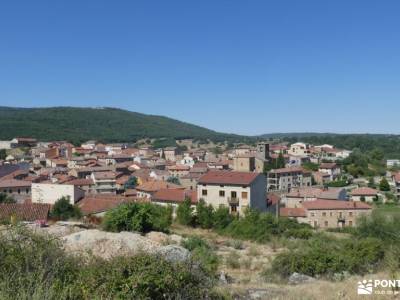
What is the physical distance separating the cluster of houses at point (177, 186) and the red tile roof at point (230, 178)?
90 millimetres

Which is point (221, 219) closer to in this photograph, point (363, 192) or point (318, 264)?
point (318, 264)

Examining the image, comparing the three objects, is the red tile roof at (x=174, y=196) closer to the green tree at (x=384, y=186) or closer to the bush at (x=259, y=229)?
the bush at (x=259, y=229)

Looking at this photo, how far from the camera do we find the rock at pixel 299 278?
11.2 m

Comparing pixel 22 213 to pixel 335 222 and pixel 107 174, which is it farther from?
pixel 107 174

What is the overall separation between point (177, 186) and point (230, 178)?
1668 cm

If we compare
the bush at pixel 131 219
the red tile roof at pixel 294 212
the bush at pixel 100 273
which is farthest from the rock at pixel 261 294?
the red tile roof at pixel 294 212

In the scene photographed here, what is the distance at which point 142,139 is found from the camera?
170875 millimetres

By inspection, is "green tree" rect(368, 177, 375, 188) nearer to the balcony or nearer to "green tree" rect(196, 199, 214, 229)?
the balcony

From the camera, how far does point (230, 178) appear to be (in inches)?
1531

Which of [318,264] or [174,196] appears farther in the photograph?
[174,196]

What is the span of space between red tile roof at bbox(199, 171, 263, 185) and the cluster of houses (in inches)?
3.5

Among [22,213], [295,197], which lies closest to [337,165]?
[295,197]

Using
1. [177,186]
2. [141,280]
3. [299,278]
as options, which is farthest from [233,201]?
[141,280]

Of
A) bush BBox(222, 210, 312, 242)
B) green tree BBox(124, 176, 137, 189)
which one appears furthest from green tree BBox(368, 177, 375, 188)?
bush BBox(222, 210, 312, 242)
